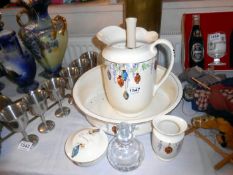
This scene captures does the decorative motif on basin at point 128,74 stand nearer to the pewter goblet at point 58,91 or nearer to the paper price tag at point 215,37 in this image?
Answer: the pewter goblet at point 58,91

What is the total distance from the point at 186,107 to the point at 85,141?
33 centimetres

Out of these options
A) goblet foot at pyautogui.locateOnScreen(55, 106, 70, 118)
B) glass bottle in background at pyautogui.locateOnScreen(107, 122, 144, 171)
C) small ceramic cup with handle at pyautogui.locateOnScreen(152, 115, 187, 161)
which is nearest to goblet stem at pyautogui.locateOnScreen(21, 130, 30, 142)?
goblet foot at pyautogui.locateOnScreen(55, 106, 70, 118)

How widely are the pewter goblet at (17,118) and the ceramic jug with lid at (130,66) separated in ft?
0.77

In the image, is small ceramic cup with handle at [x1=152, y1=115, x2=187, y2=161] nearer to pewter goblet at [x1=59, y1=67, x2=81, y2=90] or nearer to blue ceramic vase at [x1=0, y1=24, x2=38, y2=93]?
pewter goblet at [x1=59, y1=67, x2=81, y2=90]

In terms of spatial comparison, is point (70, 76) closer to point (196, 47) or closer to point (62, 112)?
point (62, 112)

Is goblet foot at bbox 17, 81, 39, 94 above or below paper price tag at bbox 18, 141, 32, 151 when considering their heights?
above

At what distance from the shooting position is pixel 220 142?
1.84ft

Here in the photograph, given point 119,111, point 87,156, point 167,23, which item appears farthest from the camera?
point 167,23

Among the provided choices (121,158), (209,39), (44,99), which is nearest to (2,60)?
(44,99)

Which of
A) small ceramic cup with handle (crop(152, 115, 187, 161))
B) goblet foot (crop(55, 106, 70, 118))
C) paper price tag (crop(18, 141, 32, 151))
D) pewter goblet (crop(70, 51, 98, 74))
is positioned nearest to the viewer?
small ceramic cup with handle (crop(152, 115, 187, 161))

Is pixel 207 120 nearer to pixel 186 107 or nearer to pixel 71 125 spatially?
pixel 186 107

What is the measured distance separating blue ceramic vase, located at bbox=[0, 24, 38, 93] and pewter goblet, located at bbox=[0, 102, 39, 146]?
167 millimetres

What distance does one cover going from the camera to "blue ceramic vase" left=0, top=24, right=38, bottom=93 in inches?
29.2

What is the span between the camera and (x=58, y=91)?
0.68 meters
